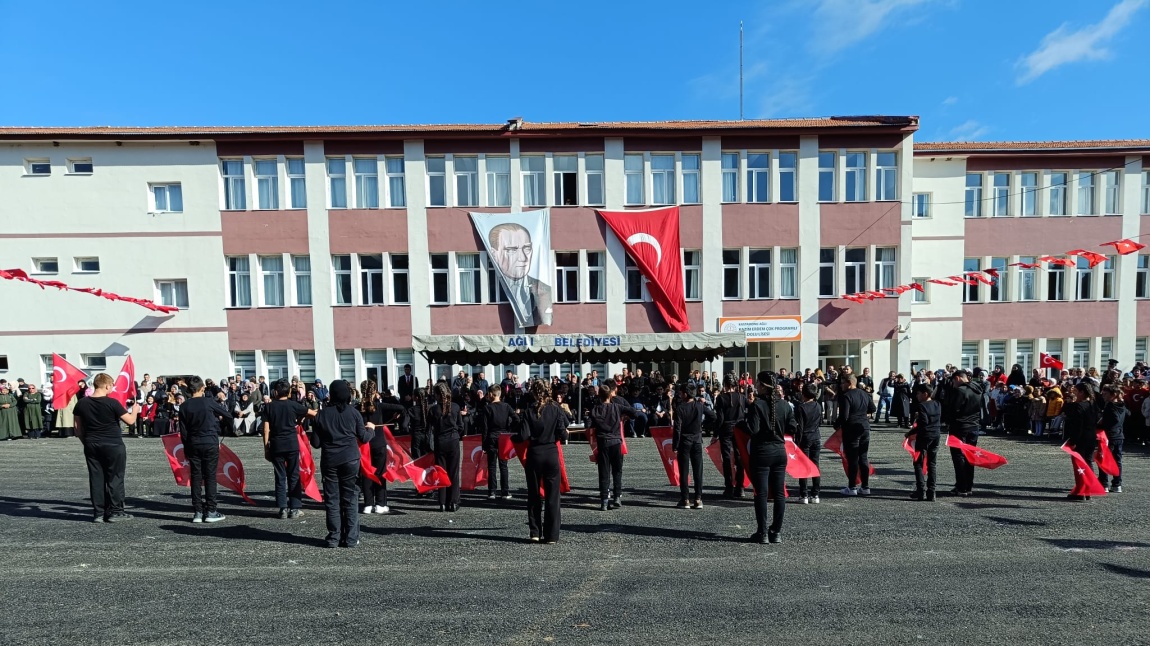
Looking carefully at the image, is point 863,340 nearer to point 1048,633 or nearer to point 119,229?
point 1048,633

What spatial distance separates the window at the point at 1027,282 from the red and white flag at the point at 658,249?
573 inches

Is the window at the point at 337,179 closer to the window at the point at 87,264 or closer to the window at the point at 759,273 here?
the window at the point at 87,264

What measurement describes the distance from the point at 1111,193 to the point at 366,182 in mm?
29591

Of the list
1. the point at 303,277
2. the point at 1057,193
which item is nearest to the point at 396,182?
the point at 303,277

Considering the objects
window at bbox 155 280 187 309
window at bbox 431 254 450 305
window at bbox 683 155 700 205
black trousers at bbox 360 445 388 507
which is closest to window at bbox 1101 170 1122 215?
window at bbox 683 155 700 205

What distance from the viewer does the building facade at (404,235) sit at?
2144cm

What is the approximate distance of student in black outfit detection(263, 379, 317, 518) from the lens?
7984 millimetres

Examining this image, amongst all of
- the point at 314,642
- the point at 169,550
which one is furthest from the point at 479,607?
the point at 169,550

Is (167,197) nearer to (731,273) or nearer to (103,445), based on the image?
(103,445)

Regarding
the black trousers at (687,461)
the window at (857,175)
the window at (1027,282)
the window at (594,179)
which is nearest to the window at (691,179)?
the window at (594,179)

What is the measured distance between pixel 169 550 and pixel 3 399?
15355mm

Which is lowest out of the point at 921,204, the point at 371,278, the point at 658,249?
the point at 371,278

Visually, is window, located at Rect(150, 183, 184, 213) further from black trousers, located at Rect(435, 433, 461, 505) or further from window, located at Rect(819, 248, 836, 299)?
window, located at Rect(819, 248, 836, 299)

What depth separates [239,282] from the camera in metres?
22.2
